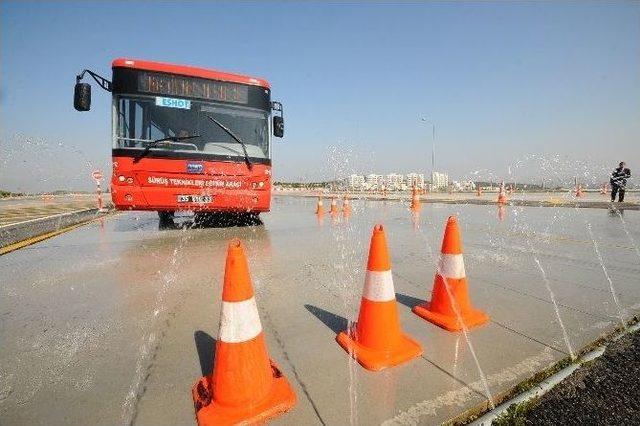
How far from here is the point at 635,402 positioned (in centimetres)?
175

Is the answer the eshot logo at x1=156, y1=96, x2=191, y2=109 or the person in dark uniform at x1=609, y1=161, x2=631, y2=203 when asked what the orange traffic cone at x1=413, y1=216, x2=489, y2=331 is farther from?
the person in dark uniform at x1=609, y1=161, x2=631, y2=203

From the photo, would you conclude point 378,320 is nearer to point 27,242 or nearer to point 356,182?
point 27,242

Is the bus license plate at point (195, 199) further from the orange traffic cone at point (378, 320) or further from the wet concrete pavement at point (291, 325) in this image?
the orange traffic cone at point (378, 320)

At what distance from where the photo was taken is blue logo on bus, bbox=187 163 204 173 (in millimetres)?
6914

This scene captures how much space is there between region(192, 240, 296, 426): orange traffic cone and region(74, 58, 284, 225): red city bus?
5571 millimetres

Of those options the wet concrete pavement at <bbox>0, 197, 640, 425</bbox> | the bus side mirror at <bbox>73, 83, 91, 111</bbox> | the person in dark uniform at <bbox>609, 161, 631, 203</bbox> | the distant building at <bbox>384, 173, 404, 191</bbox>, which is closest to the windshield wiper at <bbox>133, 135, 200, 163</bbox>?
the bus side mirror at <bbox>73, 83, 91, 111</bbox>

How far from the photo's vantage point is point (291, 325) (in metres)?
2.75

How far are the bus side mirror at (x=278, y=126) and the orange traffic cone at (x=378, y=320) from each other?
649cm

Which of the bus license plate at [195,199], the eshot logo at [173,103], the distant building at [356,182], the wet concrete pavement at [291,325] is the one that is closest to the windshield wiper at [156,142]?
the eshot logo at [173,103]

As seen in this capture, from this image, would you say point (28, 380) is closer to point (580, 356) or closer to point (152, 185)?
point (580, 356)

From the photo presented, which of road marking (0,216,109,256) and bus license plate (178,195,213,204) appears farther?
bus license plate (178,195,213,204)

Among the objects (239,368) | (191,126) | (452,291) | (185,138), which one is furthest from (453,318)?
(191,126)

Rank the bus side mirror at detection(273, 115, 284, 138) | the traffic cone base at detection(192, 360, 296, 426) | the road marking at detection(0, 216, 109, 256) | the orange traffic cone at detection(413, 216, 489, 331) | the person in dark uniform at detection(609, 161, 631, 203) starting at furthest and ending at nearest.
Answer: the person in dark uniform at detection(609, 161, 631, 203) < the bus side mirror at detection(273, 115, 284, 138) < the road marking at detection(0, 216, 109, 256) < the orange traffic cone at detection(413, 216, 489, 331) < the traffic cone base at detection(192, 360, 296, 426)

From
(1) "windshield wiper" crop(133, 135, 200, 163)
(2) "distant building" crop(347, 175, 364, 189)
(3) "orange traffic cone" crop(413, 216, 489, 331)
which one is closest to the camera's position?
(3) "orange traffic cone" crop(413, 216, 489, 331)
